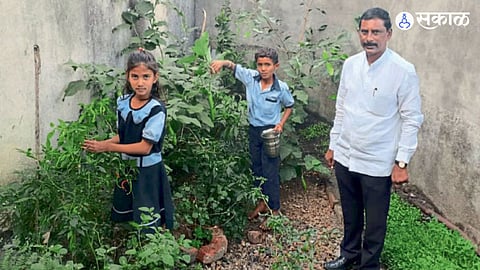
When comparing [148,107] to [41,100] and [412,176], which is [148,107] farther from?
[412,176]

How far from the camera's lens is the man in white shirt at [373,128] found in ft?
9.97

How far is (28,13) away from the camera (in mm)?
3279

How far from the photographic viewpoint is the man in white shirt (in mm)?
3039

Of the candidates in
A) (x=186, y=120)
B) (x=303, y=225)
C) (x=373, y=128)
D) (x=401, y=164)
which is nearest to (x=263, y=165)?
(x=303, y=225)

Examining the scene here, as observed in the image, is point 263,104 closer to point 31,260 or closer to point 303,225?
point 303,225

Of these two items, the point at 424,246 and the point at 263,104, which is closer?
the point at 424,246

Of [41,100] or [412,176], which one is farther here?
[412,176]

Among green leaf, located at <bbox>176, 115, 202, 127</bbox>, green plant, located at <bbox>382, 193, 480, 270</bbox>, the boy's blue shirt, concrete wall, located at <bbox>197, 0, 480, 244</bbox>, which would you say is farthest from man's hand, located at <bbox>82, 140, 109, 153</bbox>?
concrete wall, located at <bbox>197, 0, 480, 244</bbox>

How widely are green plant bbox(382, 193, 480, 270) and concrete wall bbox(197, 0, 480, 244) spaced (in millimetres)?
174

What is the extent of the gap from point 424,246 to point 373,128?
1.09m

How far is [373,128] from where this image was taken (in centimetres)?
314

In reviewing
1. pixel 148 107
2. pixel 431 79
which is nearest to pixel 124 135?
pixel 148 107

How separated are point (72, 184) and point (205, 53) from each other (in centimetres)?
149

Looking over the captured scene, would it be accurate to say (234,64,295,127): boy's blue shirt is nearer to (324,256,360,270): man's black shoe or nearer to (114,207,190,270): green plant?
(324,256,360,270): man's black shoe
